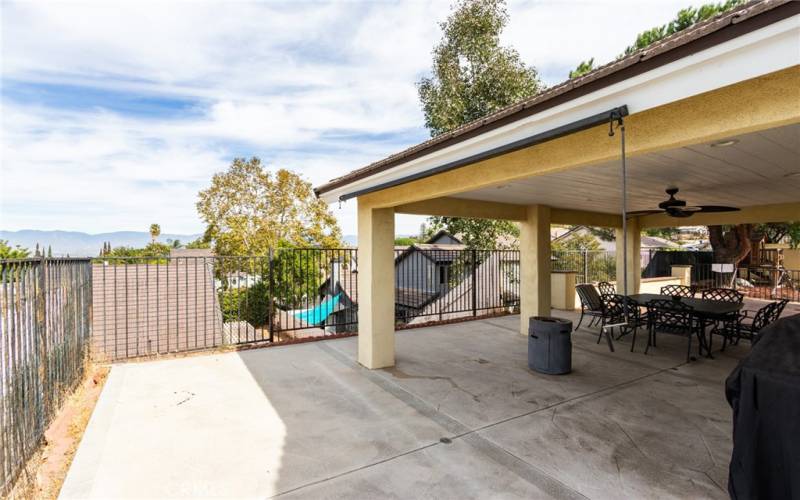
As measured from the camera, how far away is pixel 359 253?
20.3 feet

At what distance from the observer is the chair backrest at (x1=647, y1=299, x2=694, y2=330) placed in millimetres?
6340

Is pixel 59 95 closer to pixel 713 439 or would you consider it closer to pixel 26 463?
pixel 26 463

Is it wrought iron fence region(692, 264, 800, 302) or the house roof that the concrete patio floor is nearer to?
the house roof

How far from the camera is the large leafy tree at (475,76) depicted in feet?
43.9

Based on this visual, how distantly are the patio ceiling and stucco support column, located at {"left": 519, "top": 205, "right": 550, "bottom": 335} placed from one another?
0.42 meters

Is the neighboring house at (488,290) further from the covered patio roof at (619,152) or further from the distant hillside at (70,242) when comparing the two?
the distant hillside at (70,242)

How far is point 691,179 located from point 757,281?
15.9 metres

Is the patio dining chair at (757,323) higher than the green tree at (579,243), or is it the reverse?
the green tree at (579,243)

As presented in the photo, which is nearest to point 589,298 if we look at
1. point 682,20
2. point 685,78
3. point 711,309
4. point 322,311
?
point 711,309

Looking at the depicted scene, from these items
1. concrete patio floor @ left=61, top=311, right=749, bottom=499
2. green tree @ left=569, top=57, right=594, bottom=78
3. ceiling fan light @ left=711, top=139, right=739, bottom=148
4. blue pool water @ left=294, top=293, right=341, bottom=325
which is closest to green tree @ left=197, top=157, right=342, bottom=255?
blue pool water @ left=294, top=293, right=341, bottom=325

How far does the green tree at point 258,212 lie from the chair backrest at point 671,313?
16818mm

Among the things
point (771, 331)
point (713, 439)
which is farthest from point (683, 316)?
point (771, 331)

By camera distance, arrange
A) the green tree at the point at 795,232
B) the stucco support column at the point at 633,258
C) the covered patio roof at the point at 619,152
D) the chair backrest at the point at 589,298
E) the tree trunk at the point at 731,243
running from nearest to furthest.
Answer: the covered patio roof at the point at 619,152
the chair backrest at the point at 589,298
the stucco support column at the point at 633,258
the tree trunk at the point at 731,243
the green tree at the point at 795,232

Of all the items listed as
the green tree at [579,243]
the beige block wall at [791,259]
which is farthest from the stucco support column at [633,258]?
the green tree at [579,243]
